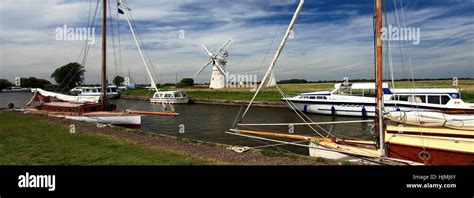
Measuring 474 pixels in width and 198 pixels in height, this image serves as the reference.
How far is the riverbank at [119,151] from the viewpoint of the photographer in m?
9.99

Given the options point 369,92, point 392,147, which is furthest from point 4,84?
point 392,147

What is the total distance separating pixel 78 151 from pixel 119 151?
5.05 ft

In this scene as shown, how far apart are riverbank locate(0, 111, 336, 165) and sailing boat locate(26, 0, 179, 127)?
821 centimetres

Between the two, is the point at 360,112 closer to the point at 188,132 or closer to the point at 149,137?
the point at 188,132

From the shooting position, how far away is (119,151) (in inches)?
452

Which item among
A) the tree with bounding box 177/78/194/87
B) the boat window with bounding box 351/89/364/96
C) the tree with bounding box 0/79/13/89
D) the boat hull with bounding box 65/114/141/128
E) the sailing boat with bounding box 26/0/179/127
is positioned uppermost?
the tree with bounding box 0/79/13/89

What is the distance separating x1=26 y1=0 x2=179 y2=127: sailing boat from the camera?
24266mm

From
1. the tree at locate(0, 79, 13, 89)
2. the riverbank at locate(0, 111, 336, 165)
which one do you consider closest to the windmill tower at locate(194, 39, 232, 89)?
the riverbank at locate(0, 111, 336, 165)

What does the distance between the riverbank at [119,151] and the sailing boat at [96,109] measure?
26.9 feet

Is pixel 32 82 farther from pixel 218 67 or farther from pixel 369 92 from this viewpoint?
pixel 369 92

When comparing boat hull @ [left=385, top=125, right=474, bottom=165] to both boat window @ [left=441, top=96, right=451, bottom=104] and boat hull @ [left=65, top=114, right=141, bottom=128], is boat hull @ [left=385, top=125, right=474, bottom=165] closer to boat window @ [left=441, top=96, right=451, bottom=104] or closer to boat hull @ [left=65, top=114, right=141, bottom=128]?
boat hull @ [left=65, top=114, right=141, bottom=128]

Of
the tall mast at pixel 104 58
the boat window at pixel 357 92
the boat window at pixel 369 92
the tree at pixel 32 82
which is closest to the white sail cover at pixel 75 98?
the tall mast at pixel 104 58

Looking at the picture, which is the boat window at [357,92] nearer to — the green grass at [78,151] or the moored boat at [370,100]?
the moored boat at [370,100]
